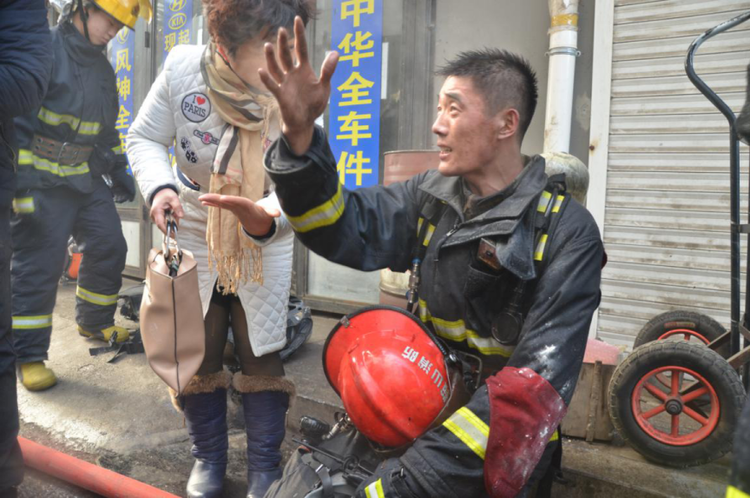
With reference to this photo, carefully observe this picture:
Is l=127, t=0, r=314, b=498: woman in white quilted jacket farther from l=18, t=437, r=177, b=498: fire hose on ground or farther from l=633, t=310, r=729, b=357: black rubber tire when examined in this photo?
l=633, t=310, r=729, b=357: black rubber tire

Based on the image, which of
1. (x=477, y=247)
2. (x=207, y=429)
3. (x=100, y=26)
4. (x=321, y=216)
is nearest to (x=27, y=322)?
(x=207, y=429)

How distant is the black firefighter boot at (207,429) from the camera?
2.59 metres

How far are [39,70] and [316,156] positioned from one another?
1.60 meters

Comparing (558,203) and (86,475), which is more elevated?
(558,203)

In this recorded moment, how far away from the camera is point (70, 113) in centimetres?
408

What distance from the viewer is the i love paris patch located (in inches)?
95.0

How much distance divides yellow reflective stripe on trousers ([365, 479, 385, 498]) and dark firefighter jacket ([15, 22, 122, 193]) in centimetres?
349

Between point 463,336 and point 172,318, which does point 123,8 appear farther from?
point 463,336

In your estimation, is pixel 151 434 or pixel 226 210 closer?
pixel 226 210

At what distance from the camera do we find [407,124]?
5.11 meters

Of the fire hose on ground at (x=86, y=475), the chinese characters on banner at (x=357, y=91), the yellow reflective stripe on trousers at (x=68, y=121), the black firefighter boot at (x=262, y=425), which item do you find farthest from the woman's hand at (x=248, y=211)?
the chinese characters on banner at (x=357, y=91)

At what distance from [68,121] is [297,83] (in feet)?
10.6

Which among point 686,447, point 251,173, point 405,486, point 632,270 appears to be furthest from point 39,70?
point 632,270

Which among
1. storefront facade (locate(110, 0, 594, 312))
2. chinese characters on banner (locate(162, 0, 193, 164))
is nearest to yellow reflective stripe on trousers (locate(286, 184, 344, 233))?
storefront facade (locate(110, 0, 594, 312))
